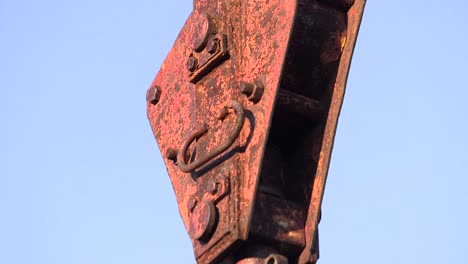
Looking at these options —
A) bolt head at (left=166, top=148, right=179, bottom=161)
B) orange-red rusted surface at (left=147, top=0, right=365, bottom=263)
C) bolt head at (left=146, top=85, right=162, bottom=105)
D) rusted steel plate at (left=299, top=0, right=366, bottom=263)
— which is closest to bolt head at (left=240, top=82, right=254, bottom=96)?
orange-red rusted surface at (left=147, top=0, right=365, bottom=263)

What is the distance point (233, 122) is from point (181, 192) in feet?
1.65

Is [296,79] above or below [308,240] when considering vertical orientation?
above

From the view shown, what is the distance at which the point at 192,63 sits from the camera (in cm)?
629

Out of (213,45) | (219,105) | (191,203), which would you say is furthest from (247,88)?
(191,203)

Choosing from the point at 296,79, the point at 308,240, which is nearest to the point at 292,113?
the point at 296,79

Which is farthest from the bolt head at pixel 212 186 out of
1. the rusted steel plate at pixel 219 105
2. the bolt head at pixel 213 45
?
the bolt head at pixel 213 45

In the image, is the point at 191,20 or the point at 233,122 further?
the point at 191,20

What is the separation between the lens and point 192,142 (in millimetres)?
6082

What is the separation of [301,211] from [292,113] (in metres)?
0.39

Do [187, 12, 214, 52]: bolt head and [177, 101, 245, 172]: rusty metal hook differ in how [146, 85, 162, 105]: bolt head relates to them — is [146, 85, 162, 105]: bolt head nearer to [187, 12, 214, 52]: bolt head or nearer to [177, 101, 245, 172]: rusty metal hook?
[187, 12, 214, 52]: bolt head

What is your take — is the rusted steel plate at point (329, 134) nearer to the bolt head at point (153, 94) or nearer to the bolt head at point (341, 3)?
the bolt head at point (341, 3)

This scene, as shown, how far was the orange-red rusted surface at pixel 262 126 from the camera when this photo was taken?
18.4ft

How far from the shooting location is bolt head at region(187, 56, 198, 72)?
6281 mm

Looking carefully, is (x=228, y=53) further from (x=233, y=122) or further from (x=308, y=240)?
(x=308, y=240)
